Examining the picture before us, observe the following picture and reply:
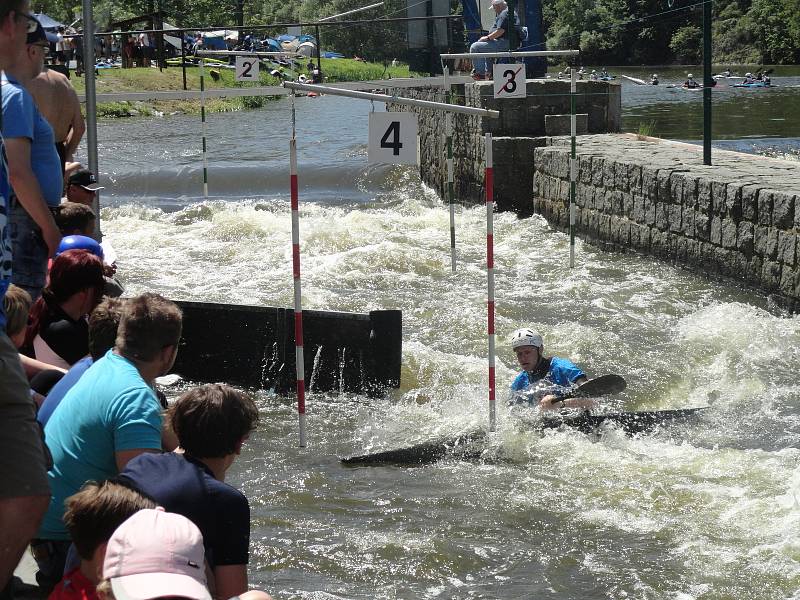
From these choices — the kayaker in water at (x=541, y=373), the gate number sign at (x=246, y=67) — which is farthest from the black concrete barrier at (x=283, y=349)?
the gate number sign at (x=246, y=67)

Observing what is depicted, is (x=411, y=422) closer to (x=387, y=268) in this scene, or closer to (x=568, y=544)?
(x=568, y=544)

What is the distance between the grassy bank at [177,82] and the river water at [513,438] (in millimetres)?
10534

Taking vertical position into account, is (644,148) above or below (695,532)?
above

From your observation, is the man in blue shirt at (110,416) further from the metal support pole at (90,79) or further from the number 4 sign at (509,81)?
the number 4 sign at (509,81)

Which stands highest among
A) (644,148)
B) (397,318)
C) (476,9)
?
(476,9)

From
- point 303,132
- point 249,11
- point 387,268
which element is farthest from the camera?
point 249,11

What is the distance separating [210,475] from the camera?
350 centimetres

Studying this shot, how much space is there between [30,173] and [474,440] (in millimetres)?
3683

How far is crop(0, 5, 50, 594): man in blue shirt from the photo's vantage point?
9.55 feet

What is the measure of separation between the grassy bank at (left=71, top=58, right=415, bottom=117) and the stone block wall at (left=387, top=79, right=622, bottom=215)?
792cm

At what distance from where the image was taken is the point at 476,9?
2284 cm

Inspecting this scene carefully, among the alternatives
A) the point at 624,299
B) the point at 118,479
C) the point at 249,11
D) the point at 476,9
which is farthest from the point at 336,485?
the point at 249,11

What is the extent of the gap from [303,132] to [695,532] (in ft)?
89.0

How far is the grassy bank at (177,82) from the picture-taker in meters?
27.3
